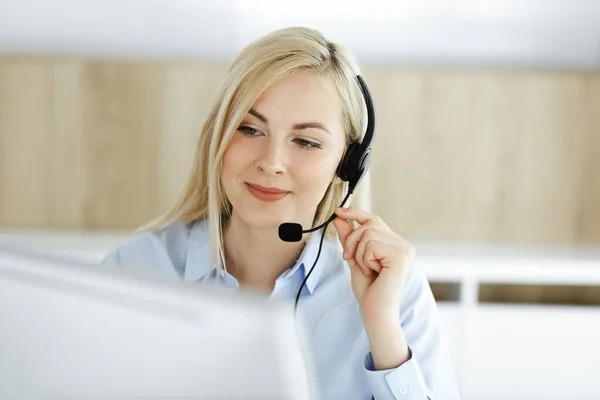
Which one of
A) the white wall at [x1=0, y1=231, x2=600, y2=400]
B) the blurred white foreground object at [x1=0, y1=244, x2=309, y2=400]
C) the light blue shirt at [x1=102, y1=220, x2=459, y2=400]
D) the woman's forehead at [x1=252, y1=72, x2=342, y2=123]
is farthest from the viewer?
the white wall at [x1=0, y1=231, x2=600, y2=400]

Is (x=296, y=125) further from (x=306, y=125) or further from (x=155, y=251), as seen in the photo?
(x=155, y=251)

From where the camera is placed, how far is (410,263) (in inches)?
46.3

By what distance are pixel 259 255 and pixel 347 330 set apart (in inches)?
8.4

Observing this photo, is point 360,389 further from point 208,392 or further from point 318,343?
point 208,392

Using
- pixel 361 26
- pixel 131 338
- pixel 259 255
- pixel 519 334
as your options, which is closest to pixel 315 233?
pixel 259 255

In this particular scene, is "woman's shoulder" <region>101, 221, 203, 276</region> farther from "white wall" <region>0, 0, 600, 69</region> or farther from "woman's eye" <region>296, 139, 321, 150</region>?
"white wall" <region>0, 0, 600, 69</region>

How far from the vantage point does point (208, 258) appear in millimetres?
1358

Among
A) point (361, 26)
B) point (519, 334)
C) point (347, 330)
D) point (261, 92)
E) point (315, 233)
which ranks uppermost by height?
point (361, 26)

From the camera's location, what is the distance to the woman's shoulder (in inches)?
55.5

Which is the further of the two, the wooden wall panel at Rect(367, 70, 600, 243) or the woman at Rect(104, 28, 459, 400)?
the wooden wall panel at Rect(367, 70, 600, 243)

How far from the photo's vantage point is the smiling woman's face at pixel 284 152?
Answer: 123 centimetres

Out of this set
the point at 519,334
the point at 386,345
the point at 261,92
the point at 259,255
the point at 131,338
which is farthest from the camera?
the point at 519,334

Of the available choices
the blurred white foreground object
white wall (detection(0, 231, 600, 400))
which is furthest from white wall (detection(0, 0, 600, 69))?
the blurred white foreground object

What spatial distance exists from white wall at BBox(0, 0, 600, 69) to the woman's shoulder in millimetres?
1699
